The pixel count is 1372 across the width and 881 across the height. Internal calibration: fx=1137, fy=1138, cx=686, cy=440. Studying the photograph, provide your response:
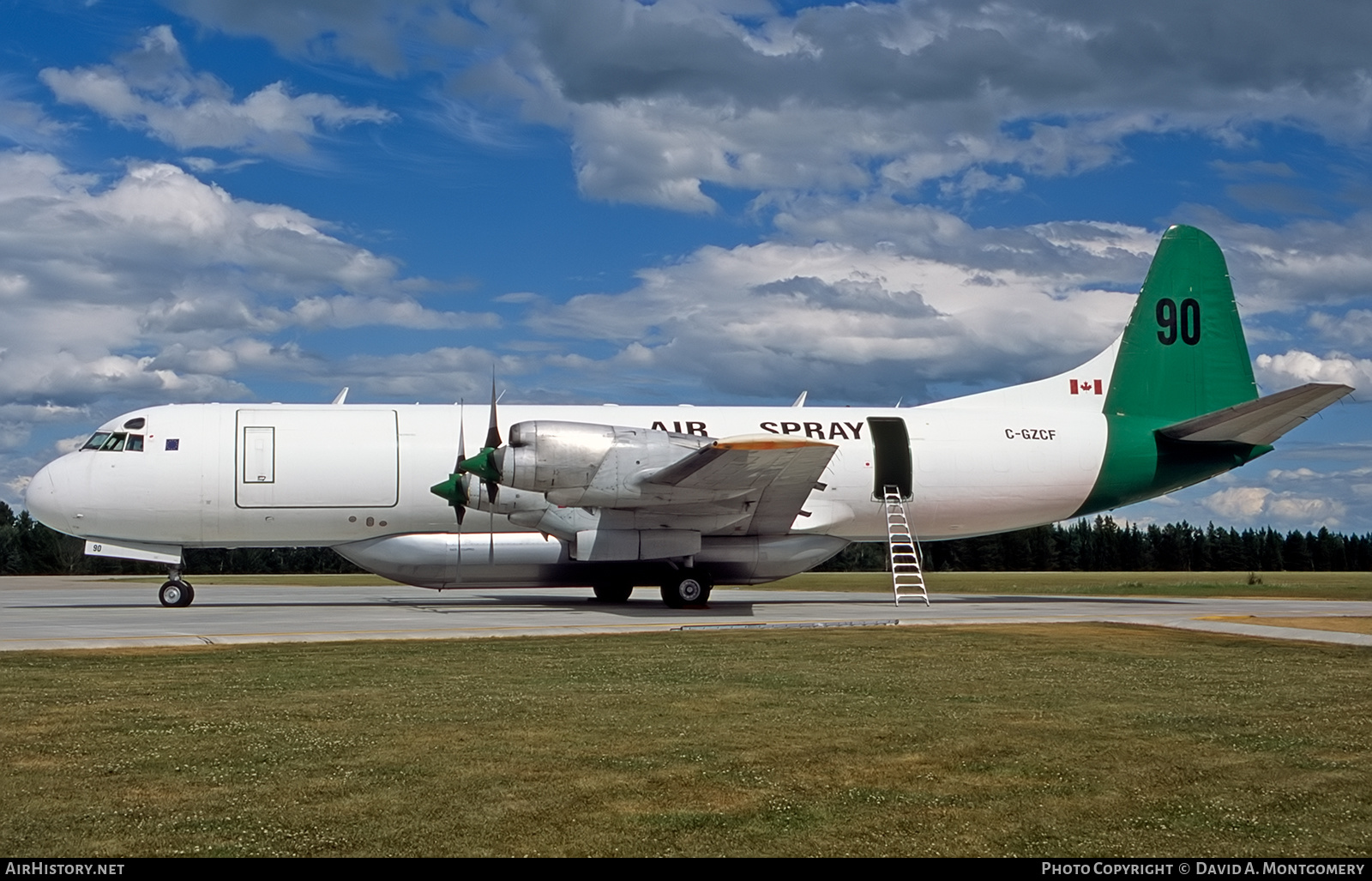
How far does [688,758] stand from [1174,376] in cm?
2557

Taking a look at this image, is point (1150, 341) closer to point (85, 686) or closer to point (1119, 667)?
point (1119, 667)

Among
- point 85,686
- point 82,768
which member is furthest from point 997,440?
point 82,768

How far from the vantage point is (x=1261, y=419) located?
26.5m

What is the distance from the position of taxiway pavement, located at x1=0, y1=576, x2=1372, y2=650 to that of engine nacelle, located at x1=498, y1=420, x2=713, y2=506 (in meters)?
2.43

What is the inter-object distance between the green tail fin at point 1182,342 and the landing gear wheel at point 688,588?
12.0m

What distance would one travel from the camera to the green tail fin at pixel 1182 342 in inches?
1146

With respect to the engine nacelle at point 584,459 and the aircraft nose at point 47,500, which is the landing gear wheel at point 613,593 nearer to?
the engine nacelle at point 584,459

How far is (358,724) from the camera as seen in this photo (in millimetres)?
8547

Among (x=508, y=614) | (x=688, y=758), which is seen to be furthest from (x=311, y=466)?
(x=688, y=758)

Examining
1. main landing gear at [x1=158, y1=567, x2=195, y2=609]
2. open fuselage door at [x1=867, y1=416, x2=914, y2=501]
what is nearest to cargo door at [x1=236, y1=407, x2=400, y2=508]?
main landing gear at [x1=158, y1=567, x2=195, y2=609]

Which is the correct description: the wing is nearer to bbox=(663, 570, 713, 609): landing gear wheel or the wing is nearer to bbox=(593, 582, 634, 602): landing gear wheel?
bbox=(663, 570, 713, 609): landing gear wheel

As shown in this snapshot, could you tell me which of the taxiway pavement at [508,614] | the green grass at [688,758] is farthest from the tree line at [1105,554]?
the green grass at [688,758]

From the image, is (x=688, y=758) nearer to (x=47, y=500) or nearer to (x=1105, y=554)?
(x=47, y=500)

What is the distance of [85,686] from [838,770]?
7.72m
